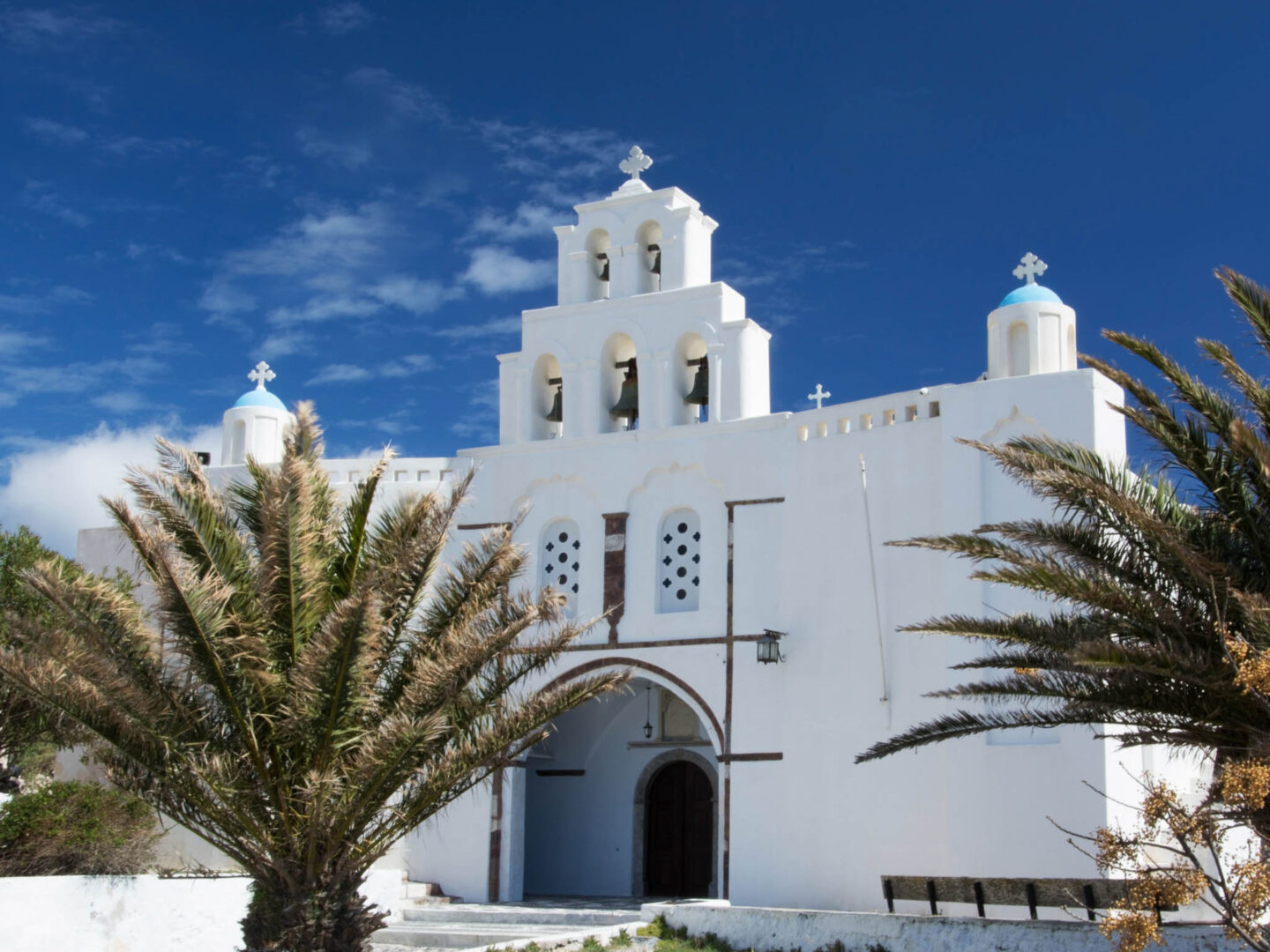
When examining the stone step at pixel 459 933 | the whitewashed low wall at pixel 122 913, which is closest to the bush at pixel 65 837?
the whitewashed low wall at pixel 122 913

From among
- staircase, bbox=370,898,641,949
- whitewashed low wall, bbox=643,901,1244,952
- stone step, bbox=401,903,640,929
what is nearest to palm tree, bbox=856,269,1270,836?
whitewashed low wall, bbox=643,901,1244,952

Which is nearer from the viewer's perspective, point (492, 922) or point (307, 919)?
point (307, 919)

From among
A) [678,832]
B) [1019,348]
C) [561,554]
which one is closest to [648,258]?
[561,554]

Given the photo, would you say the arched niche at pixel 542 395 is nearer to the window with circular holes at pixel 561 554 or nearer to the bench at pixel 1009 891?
the window with circular holes at pixel 561 554

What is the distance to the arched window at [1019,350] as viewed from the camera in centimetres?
1714

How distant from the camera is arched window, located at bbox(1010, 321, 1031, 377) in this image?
56.2 ft

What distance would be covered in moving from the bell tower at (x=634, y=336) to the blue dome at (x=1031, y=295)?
130 inches

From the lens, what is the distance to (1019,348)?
17.2 metres

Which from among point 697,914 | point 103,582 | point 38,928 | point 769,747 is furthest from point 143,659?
point 769,747

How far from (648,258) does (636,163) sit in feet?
4.41

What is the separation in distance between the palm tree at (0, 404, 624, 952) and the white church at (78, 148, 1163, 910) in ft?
15.7

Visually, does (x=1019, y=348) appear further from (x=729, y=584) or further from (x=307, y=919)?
(x=307, y=919)

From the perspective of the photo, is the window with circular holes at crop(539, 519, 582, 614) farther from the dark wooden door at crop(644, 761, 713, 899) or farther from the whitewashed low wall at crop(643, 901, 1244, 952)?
the whitewashed low wall at crop(643, 901, 1244, 952)

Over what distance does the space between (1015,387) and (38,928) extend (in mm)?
11458
